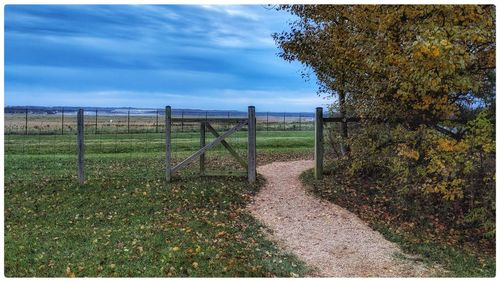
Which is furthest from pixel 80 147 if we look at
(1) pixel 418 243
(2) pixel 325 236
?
(1) pixel 418 243

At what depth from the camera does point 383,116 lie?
1304 cm

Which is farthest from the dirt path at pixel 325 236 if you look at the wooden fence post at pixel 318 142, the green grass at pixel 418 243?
the wooden fence post at pixel 318 142

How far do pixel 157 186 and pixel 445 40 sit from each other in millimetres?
8058

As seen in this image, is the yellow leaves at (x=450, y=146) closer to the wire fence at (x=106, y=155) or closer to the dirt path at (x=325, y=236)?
the dirt path at (x=325, y=236)

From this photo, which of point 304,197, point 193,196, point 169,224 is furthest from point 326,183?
point 169,224

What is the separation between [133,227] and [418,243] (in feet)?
19.1

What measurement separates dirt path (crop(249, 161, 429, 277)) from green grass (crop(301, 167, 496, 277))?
0.99ft

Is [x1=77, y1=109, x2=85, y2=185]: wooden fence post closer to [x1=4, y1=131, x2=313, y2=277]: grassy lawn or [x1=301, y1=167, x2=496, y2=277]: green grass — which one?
[x1=4, y1=131, x2=313, y2=277]: grassy lawn

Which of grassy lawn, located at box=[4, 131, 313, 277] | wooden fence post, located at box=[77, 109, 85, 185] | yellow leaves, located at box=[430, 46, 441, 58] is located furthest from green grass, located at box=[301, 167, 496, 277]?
wooden fence post, located at box=[77, 109, 85, 185]

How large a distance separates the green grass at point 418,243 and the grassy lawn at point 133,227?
7.49ft

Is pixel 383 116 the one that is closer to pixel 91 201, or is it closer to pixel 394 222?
pixel 394 222

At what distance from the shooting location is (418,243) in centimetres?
1059

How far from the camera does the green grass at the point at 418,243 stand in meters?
9.26

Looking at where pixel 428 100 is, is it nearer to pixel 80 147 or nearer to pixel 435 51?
pixel 435 51
